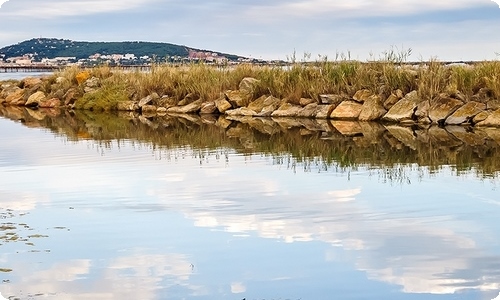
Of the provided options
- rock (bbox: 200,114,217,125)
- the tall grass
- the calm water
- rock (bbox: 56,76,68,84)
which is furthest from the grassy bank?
the calm water

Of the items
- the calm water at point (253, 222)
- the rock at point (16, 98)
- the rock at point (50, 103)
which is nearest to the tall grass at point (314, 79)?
the rock at point (50, 103)

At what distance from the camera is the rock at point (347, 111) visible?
1858cm

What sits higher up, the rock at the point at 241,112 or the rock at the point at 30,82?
the rock at the point at 30,82

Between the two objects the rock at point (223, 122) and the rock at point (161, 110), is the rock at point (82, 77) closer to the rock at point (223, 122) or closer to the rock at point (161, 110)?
the rock at point (161, 110)

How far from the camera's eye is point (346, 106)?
62.1 ft

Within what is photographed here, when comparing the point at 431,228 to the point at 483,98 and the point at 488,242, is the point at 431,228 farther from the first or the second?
the point at 483,98

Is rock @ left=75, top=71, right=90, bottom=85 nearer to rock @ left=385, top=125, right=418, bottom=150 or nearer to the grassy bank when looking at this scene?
the grassy bank

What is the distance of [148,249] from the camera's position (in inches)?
249

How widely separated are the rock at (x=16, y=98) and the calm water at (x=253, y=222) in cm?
1668

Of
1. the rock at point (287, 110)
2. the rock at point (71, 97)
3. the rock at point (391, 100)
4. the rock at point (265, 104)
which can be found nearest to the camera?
the rock at point (391, 100)

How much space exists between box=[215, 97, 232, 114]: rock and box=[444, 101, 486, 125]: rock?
664 cm

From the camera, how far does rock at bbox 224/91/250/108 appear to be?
70.1 ft

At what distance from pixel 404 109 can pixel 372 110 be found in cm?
73

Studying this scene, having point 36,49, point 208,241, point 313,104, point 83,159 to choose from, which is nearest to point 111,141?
point 83,159
